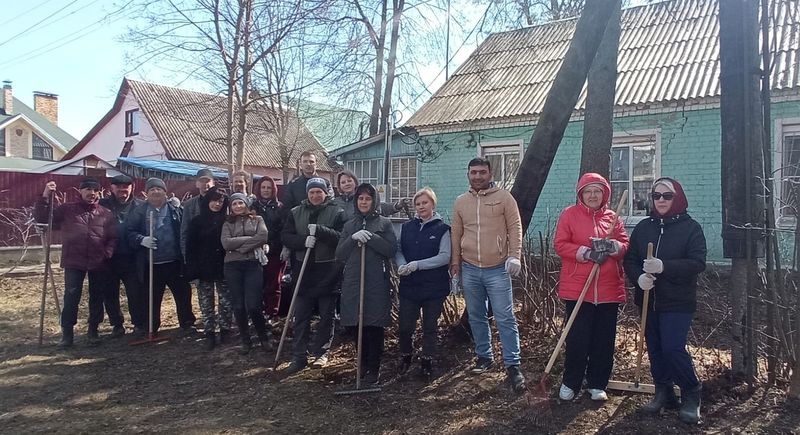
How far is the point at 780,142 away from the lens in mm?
8828

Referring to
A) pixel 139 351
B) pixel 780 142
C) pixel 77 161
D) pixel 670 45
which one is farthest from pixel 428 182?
pixel 77 161

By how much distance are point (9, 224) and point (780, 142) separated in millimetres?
14915

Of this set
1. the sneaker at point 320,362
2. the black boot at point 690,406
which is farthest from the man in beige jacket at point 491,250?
the sneaker at point 320,362

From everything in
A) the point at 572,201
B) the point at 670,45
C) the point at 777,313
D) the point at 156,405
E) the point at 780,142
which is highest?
the point at 670,45

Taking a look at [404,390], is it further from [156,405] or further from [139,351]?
[139,351]

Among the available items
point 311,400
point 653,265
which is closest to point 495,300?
point 653,265

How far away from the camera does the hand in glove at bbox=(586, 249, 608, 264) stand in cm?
381

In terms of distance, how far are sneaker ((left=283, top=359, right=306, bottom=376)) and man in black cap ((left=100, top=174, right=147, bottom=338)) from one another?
93.6 inches

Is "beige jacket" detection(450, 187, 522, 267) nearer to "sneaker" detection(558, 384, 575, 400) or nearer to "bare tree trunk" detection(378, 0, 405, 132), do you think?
"sneaker" detection(558, 384, 575, 400)

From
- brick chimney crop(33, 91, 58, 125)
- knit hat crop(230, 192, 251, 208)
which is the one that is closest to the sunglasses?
knit hat crop(230, 192, 251, 208)

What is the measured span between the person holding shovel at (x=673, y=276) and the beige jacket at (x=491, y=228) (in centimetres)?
91

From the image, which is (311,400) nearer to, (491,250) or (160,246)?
(491,250)

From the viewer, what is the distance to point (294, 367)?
16.5 ft

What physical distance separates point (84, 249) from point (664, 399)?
18.0ft
